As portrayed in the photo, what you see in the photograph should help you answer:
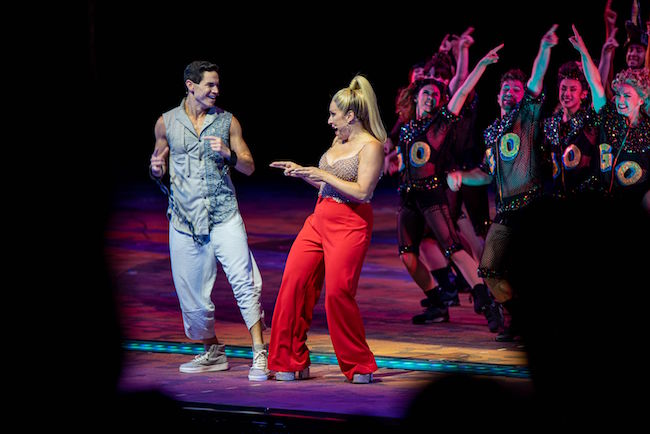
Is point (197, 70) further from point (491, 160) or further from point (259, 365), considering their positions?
point (491, 160)

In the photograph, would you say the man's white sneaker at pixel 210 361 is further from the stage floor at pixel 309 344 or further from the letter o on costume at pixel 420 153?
the letter o on costume at pixel 420 153

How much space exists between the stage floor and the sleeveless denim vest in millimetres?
447

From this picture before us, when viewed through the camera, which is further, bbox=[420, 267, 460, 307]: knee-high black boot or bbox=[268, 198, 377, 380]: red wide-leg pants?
bbox=[420, 267, 460, 307]: knee-high black boot

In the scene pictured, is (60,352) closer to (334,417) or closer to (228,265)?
(334,417)

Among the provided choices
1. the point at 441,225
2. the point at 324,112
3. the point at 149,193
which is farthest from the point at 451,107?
the point at 324,112

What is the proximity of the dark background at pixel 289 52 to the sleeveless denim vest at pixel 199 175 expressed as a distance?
836 cm

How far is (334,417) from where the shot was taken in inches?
178

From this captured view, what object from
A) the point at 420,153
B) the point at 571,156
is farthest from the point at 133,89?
the point at 571,156

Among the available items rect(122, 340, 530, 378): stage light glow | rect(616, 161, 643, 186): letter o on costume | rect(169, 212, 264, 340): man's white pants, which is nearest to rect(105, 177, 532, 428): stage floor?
rect(122, 340, 530, 378): stage light glow

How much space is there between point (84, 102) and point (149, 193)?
12210 mm

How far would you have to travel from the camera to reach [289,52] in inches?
695

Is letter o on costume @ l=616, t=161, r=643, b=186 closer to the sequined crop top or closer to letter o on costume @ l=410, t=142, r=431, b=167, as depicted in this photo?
letter o on costume @ l=410, t=142, r=431, b=167

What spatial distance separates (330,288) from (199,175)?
1076mm

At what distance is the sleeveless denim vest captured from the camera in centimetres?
607
